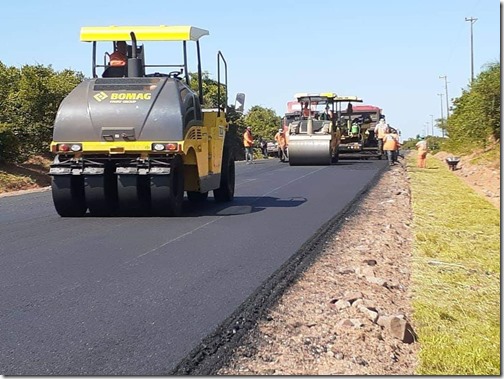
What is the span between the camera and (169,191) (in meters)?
10.8

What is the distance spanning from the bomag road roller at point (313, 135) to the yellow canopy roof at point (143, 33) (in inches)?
603

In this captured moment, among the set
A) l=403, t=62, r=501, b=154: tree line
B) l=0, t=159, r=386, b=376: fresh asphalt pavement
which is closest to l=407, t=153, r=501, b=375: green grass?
l=0, t=159, r=386, b=376: fresh asphalt pavement

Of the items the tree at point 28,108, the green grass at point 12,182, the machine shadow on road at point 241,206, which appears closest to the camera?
the machine shadow on road at point 241,206

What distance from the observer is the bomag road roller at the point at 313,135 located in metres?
27.1

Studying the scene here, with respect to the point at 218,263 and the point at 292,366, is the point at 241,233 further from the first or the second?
the point at 292,366

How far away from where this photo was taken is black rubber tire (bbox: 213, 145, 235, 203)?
44.4ft

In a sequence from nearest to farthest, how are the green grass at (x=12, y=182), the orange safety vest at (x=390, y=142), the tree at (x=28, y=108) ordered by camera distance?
the green grass at (x=12, y=182)
the tree at (x=28, y=108)
the orange safety vest at (x=390, y=142)

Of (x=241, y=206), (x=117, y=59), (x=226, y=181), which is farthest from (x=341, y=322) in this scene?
(x=226, y=181)

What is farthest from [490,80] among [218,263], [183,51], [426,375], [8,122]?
[426,375]

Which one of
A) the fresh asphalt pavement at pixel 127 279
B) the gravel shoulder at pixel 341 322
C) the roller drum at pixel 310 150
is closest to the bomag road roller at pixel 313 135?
the roller drum at pixel 310 150

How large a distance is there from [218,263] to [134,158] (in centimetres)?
385

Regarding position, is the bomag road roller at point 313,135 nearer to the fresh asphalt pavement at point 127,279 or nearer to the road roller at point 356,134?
the road roller at point 356,134

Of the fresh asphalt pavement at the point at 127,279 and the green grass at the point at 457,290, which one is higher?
the fresh asphalt pavement at the point at 127,279

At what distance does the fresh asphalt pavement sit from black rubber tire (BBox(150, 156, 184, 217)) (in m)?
0.20
